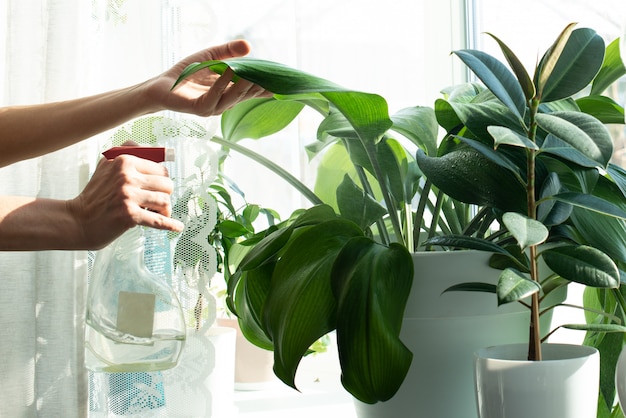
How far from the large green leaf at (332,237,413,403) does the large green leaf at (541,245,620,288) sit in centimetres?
14

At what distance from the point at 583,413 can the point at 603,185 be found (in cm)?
26

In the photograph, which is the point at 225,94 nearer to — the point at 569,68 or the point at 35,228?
the point at 35,228

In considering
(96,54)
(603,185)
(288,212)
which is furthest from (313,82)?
(288,212)

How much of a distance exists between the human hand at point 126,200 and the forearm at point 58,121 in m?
0.13

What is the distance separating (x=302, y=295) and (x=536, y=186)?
0.25 m

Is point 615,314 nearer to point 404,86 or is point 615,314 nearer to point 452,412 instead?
point 452,412

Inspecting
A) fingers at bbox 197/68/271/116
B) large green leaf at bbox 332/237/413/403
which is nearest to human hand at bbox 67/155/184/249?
fingers at bbox 197/68/271/116

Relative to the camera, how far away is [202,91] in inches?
36.4

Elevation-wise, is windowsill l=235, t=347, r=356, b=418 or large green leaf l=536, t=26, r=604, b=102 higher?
large green leaf l=536, t=26, r=604, b=102

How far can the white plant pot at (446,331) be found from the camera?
72 centimetres

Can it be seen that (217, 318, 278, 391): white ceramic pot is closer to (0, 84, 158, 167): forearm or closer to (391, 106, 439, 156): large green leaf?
(0, 84, 158, 167): forearm

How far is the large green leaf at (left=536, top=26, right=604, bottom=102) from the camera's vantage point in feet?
2.13

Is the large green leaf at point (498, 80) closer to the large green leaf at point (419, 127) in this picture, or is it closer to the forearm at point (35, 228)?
the large green leaf at point (419, 127)

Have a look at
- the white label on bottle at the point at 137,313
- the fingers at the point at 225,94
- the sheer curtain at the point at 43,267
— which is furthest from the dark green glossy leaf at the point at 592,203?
the sheer curtain at the point at 43,267
